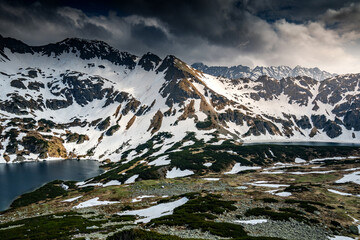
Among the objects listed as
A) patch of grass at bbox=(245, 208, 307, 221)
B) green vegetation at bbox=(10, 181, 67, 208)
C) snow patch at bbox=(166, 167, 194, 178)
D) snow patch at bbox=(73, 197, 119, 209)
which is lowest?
green vegetation at bbox=(10, 181, 67, 208)

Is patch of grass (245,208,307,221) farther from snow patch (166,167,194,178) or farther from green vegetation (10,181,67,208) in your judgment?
green vegetation (10,181,67,208)

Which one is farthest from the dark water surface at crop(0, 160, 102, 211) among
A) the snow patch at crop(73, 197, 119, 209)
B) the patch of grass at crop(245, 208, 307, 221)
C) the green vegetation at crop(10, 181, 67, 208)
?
the patch of grass at crop(245, 208, 307, 221)

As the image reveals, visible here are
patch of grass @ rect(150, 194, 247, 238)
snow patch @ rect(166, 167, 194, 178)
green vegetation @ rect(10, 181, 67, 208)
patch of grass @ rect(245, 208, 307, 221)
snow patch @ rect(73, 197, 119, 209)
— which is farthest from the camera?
snow patch @ rect(166, 167, 194, 178)

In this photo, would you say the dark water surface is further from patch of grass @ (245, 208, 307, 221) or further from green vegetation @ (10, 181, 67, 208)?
patch of grass @ (245, 208, 307, 221)

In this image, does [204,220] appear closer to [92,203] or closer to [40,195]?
[92,203]

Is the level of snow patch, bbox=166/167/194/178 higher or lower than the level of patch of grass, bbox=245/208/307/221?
lower

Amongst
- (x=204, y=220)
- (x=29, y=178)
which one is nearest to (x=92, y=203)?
(x=204, y=220)

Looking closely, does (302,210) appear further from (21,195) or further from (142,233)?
(21,195)

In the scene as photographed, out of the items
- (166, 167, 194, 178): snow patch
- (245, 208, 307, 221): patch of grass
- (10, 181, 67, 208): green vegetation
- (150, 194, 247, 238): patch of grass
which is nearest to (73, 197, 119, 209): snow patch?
(150, 194, 247, 238): patch of grass

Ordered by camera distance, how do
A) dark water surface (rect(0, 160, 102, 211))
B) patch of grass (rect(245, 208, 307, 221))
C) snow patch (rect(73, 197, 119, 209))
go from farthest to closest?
dark water surface (rect(0, 160, 102, 211)) < snow patch (rect(73, 197, 119, 209)) < patch of grass (rect(245, 208, 307, 221))

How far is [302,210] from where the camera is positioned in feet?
138

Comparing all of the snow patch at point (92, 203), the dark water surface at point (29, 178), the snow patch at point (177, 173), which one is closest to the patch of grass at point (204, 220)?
the snow patch at point (92, 203)

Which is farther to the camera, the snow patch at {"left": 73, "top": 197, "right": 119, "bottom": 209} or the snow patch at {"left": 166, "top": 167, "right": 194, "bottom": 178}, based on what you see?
the snow patch at {"left": 166, "top": 167, "right": 194, "bottom": 178}

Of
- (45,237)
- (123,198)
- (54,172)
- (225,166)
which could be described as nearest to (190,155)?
(225,166)
